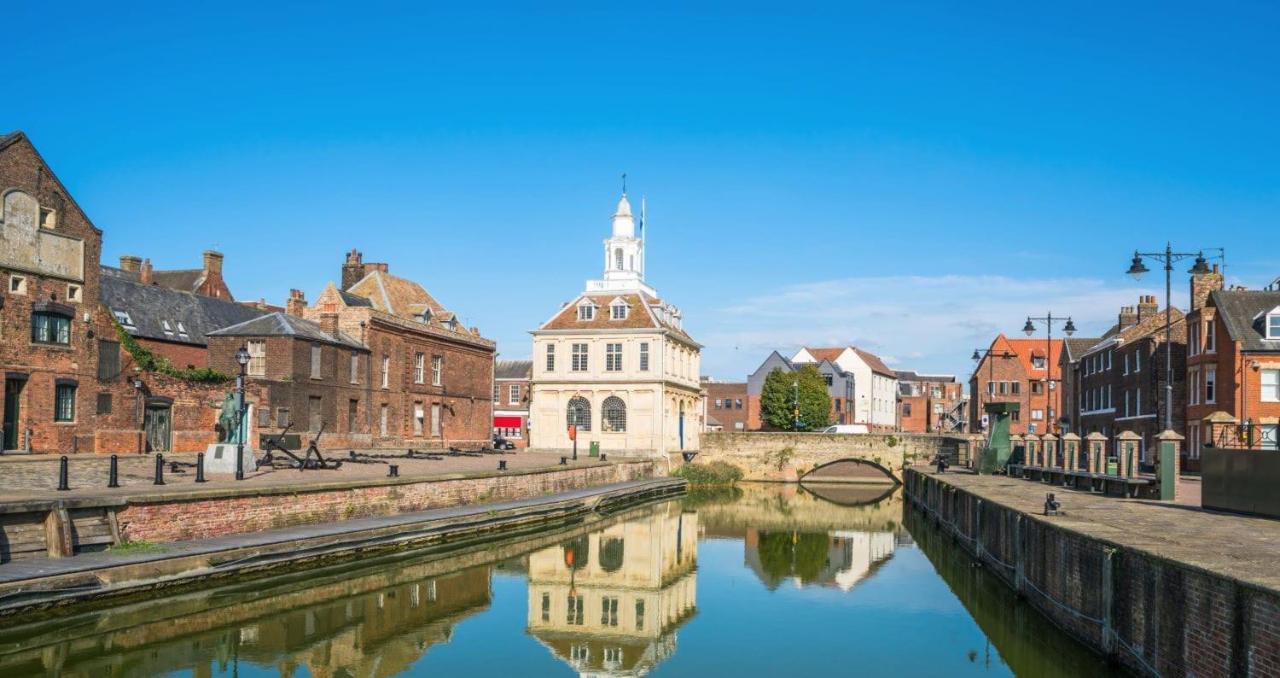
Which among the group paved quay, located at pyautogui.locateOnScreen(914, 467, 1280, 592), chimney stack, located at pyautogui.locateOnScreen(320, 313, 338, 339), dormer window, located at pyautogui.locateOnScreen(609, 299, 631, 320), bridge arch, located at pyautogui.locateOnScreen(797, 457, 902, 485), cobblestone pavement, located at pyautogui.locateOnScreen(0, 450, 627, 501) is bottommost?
bridge arch, located at pyautogui.locateOnScreen(797, 457, 902, 485)

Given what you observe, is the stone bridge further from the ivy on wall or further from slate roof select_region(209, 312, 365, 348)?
the ivy on wall

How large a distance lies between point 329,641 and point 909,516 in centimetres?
3328

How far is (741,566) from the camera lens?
32.2 m

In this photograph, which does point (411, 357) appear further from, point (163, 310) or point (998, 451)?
point (998, 451)

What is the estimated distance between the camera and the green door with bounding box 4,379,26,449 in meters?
33.4

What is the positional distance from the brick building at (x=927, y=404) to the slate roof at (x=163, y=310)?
86.4m

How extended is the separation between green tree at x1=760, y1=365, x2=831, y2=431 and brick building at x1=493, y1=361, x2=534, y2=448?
20.9m

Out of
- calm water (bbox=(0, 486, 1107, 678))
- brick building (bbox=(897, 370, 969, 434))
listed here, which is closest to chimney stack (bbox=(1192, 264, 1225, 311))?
calm water (bbox=(0, 486, 1107, 678))

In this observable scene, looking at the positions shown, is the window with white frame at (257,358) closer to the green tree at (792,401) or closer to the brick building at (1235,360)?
the brick building at (1235,360)

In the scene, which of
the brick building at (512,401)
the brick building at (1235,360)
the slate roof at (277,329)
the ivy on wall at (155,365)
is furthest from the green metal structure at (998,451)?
the brick building at (512,401)

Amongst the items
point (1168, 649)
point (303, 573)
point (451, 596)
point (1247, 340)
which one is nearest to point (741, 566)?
point (451, 596)

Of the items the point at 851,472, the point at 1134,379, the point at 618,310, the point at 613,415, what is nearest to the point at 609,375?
the point at 613,415

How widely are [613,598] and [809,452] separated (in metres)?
42.7

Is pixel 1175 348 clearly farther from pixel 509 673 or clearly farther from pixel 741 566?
pixel 509 673
